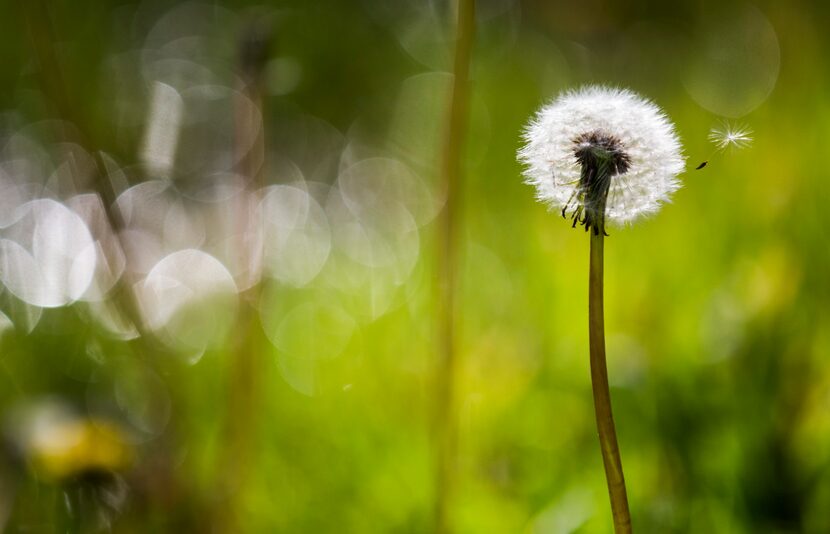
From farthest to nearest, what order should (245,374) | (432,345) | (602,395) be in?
(432,345) → (245,374) → (602,395)

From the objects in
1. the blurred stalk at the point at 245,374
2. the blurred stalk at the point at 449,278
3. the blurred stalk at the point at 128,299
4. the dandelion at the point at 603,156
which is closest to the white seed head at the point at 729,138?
the dandelion at the point at 603,156

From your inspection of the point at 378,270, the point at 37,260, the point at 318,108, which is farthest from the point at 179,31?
the point at 378,270

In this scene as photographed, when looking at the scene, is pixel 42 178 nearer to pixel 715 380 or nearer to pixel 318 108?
pixel 318 108

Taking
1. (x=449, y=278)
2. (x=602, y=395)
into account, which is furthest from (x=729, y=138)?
(x=449, y=278)

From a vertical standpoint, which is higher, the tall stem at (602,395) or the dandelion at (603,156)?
the dandelion at (603,156)

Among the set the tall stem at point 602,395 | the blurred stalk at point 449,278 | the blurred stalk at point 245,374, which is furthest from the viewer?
the blurred stalk at point 245,374

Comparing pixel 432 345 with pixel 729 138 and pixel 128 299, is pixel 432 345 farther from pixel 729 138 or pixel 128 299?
pixel 729 138

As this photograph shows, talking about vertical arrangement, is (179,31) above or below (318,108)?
above

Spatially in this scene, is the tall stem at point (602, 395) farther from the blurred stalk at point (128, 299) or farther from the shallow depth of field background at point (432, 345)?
the blurred stalk at point (128, 299)
